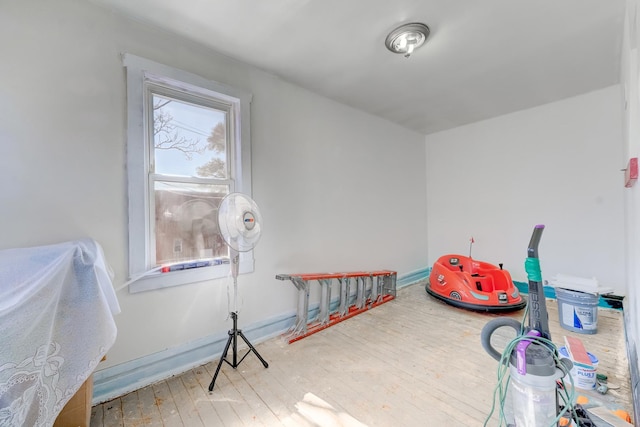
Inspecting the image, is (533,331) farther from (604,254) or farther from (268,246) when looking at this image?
(604,254)

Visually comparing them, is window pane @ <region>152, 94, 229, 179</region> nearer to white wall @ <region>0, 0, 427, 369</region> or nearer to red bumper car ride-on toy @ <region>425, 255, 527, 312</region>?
white wall @ <region>0, 0, 427, 369</region>

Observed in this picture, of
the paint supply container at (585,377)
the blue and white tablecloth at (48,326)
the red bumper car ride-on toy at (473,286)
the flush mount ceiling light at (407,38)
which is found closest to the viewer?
the blue and white tablecloth at (48,326)

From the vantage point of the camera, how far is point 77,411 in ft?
4.53

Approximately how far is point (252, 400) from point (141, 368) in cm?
86

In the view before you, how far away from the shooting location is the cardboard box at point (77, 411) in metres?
1.34

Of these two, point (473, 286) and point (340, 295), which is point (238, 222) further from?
point (473, 286)

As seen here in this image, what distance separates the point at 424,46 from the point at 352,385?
2.77 m

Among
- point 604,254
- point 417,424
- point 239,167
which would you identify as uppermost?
point 239,167

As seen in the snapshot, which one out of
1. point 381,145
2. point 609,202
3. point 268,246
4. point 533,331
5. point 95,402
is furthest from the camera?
point 381,145

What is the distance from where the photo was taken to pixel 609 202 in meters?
3.12

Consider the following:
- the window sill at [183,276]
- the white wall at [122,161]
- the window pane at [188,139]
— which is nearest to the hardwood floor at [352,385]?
the white wall at [122,161]

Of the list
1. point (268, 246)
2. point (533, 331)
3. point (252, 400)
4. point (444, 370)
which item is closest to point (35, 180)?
point (268, 246)

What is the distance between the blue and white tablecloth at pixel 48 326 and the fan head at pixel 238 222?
0.73 m

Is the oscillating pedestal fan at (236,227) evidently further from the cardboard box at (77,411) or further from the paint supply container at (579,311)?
the paint supply container at (579,311)
